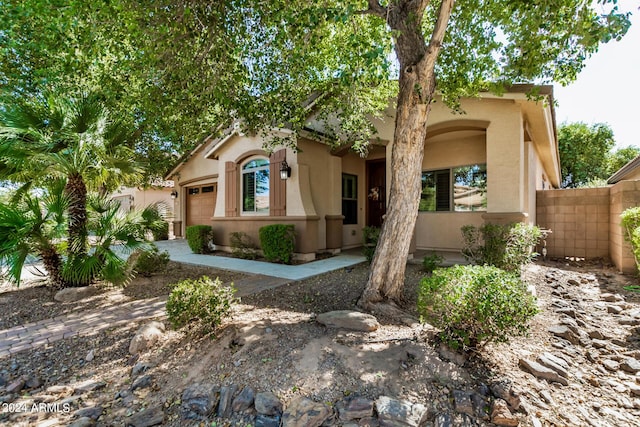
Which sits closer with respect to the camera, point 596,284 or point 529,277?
point 596,284

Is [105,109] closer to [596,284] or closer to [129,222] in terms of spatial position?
[129,222]

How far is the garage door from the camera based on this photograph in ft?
48.9

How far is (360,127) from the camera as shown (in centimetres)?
702

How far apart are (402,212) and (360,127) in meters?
3.46

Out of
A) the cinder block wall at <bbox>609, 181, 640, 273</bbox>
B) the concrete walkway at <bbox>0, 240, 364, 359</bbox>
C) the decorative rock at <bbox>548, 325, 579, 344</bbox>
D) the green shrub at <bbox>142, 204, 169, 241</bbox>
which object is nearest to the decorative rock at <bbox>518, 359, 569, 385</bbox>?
the decorative rock at <bbox>548, 325, 579, 344</bbox>

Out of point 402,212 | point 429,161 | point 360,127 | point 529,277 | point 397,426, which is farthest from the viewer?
point 429,161

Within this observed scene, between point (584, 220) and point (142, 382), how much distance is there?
10.6 metres

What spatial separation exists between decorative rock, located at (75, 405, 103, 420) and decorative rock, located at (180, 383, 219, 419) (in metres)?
0.65

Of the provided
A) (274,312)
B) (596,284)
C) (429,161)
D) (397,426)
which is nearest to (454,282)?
(397,426)

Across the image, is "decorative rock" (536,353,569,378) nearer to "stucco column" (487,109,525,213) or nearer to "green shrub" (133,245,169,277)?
"stucco column" (487,109,525,213)

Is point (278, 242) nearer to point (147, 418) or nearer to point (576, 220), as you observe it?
point (147, 418)

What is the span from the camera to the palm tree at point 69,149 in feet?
15.8

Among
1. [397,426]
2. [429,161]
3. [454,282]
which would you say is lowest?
[397,426]

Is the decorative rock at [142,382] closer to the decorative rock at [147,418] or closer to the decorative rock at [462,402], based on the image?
the decorative rock at [147,418]
